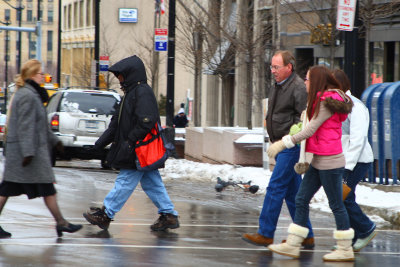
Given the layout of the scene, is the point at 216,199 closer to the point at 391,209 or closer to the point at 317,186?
the point at 391,209

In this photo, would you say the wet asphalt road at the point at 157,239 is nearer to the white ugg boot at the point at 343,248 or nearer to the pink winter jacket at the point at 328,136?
the white ugg boot at the point at 343,248

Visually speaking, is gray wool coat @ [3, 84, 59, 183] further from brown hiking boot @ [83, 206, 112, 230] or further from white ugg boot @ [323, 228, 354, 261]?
white ugg boot @ [323, 228, 354, 261]

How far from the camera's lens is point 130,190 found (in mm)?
9070

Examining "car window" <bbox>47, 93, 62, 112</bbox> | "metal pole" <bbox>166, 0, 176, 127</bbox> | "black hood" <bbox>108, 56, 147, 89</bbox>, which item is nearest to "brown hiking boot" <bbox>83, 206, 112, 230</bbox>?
"black hood" <bbox>108, 56, 147, 89</bbox>

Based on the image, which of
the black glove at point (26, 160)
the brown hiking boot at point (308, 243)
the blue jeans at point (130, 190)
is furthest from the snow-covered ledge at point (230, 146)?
the black glove at point (26, 160)

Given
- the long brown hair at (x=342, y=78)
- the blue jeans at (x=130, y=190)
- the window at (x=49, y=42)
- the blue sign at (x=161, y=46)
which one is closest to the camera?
the long brown hair at (x=342, y=78)

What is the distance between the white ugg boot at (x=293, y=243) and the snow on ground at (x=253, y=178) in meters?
3.16

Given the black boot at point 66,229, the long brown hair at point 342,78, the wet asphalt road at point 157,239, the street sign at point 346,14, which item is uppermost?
the street sign at point 346,14

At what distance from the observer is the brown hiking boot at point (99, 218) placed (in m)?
8.91

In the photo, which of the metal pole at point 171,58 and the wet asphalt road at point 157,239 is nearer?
the wet asphalt road at point 157,239

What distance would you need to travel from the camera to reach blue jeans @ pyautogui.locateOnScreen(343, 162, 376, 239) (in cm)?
822

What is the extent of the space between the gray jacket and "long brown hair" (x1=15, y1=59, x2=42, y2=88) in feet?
7.43

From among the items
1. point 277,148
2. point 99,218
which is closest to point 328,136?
point 277,148

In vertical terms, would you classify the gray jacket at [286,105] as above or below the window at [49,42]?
below
